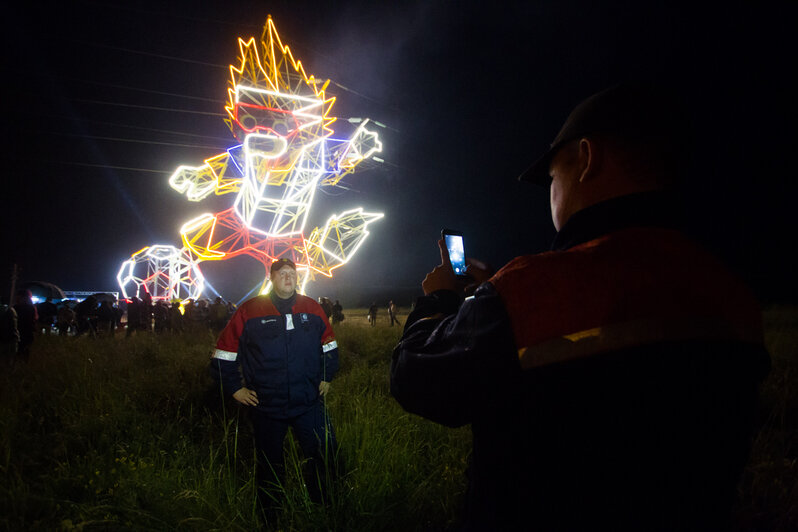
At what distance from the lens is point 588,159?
3.09 feet

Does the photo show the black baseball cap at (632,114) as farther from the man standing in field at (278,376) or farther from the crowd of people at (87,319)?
the crowd of people at (87,319)

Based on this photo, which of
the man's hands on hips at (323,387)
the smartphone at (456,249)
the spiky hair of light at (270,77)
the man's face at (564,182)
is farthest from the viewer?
the spiky hair of light at (270,77)

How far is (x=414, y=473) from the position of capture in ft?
8.98

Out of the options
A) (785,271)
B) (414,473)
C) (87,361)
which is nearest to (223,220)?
(87,361)

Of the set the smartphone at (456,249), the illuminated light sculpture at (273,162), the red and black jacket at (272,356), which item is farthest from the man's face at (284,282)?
the illuminated light sculpture at (273,162)

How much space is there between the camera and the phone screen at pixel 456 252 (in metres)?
1.39

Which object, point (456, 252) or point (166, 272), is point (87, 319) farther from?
point (456, 252)

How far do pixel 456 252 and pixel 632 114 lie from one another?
0.76 m

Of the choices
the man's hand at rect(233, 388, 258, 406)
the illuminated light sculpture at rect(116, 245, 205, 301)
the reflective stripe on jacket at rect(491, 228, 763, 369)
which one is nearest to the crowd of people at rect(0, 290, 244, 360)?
the illuminated light sculpture at rect(116, 245, 205, 301)

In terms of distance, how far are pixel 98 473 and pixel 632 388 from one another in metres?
3.45

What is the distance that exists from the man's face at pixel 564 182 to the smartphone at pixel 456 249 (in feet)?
1.32

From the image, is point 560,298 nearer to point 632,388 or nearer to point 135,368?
point 632,388

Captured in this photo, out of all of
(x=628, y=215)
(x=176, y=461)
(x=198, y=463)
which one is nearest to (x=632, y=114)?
(x=628, y=215)

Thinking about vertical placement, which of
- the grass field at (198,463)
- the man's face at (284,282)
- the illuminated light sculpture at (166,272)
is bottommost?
the grass field at (198,463)
